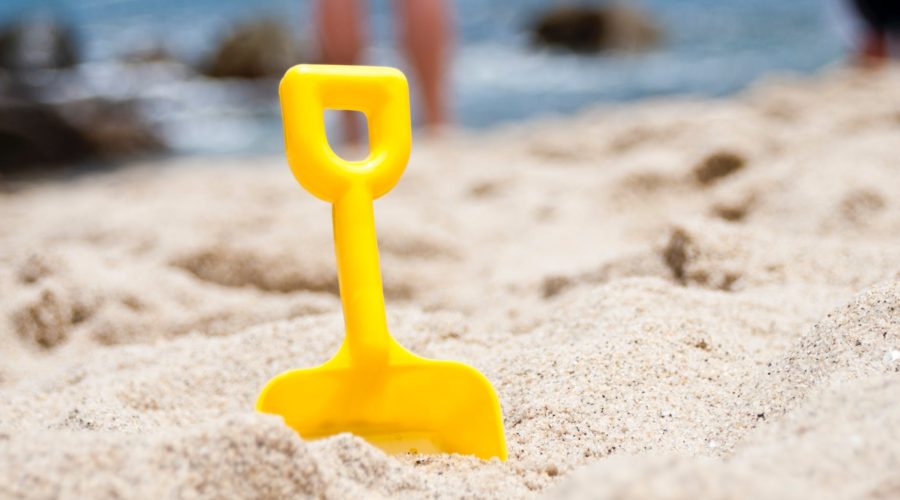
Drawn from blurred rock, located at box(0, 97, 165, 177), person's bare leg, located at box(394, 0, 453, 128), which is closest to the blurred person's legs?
person's bare leg, located at box(394, 0, 453, 128)

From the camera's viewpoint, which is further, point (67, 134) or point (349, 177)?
point (67, 134)

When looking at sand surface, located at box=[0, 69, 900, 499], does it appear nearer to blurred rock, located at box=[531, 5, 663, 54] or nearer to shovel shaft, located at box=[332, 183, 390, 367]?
shovel shaft, located at box=[332, 183, 390, 367]

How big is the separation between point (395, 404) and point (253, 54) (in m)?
5.83

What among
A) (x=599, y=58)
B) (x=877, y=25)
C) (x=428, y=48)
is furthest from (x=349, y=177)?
(x=599, y=58)

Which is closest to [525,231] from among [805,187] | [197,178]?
[805,187]

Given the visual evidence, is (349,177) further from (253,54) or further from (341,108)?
(253,54)

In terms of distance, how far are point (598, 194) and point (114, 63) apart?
211 inches

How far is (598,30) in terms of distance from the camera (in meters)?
7.27

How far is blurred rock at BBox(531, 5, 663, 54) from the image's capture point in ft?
23.1

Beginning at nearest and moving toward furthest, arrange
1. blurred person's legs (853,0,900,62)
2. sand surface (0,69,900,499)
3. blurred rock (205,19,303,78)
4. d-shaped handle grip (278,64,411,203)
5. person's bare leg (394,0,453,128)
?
sand surface (0,69,900,499) → d-shaped handle grip (278,64,411,203) → person's bare leg (394,0,453,128) → blurred person's legs (853,0,900,62) → blurred rock (205,19,303,78)

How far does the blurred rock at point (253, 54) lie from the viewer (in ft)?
20.2

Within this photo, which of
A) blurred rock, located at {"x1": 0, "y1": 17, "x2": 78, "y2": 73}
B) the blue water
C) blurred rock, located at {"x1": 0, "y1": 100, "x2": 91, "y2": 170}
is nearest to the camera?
blurred rock, located at {"x1": 0, "y1": 100, "x2": 91, "y2": 170}

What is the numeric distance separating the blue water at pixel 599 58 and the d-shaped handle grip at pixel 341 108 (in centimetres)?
323

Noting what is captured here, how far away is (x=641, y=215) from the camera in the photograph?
1805 mm
